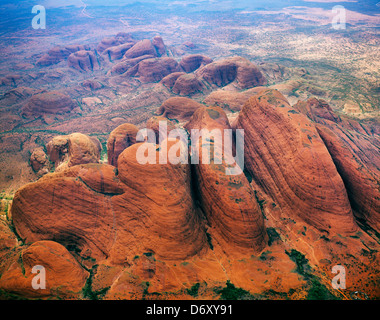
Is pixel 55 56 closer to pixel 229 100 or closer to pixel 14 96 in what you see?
pixel 14 96

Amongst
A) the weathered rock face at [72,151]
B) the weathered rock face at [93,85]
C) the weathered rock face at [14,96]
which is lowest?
the weathered rock face at [72,151]

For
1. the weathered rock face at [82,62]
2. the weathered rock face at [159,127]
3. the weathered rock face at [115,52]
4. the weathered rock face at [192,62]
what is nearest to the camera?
the weathered rock face at [159,127]

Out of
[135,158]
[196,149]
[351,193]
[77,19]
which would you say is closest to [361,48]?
[351,193]

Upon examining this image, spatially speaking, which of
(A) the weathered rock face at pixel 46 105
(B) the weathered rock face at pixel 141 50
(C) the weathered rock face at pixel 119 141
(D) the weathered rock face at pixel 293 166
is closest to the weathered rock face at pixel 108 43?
(B) the weathered rock face at pixel 141 50

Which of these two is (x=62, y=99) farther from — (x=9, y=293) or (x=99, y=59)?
(x=9, y=293)

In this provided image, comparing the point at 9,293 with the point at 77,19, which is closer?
the point at 9,293

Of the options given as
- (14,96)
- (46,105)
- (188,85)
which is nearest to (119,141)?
(188,85)

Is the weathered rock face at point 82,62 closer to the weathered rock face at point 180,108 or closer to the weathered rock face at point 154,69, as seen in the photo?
the weathered rock face at point 154,69
